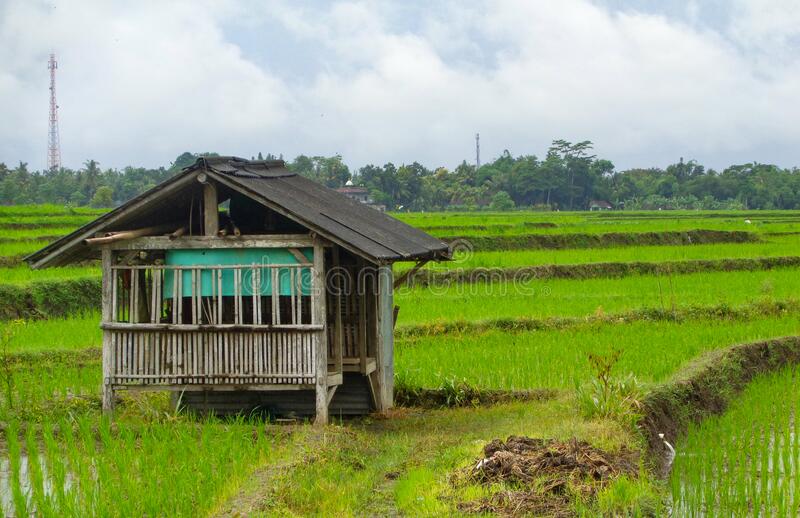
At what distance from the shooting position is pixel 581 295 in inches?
783

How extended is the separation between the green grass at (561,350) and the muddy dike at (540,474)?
422 cm

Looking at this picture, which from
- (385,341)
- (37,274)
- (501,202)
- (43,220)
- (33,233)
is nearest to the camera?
(385,341)

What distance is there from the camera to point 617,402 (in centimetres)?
947

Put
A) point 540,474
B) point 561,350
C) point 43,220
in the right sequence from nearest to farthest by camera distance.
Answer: point 540,474 → point 561,350 → point 43,220

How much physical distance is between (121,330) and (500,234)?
20.0 meters

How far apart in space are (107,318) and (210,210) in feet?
5.06

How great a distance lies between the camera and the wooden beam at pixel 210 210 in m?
10.1

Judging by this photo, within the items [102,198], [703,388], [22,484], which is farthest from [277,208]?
[102,198]

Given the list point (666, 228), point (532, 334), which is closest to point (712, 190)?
point (666, 228)

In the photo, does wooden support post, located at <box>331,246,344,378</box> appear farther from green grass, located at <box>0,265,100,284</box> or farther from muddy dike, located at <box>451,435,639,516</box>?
green grass, located at <box>0,265,100,284</box>

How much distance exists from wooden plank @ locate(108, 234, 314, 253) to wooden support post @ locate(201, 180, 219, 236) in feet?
0.31

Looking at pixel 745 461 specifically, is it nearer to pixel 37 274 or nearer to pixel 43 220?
pixel 37 274

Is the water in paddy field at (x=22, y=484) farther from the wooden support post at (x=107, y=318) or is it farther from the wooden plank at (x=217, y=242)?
Answer: the wooden plank at (x=217, y=242)

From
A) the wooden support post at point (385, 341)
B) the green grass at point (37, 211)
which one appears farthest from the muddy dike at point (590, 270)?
the green grass at point (37, 211)
